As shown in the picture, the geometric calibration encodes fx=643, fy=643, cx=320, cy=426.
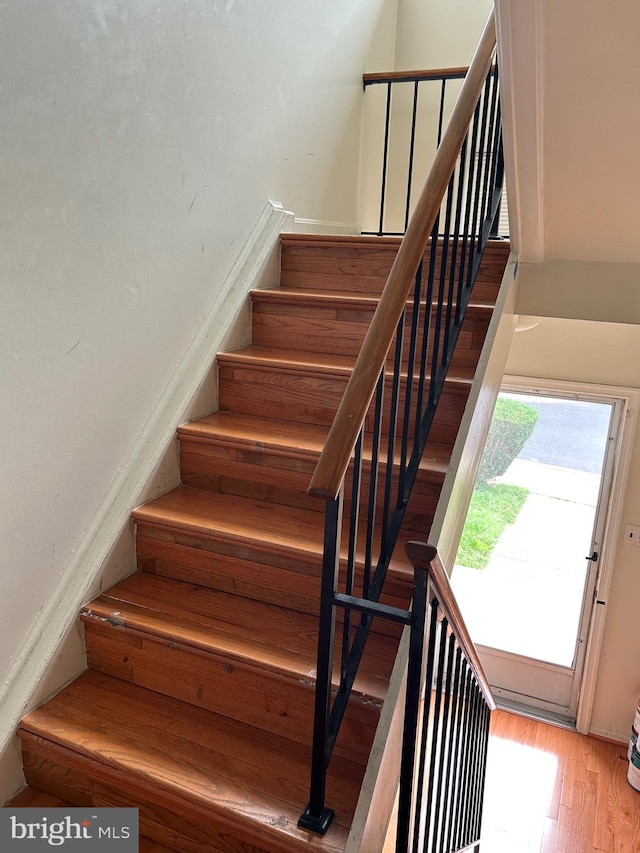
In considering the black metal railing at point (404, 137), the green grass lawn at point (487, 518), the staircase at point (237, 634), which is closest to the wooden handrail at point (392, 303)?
the staircase at point (237, 634)

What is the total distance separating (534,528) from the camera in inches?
192

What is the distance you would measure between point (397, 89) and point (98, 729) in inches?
143

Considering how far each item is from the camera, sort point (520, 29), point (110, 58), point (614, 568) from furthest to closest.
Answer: point (614, 568), point (110, 58), point (520, 29)

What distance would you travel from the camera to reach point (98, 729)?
5.40 feet

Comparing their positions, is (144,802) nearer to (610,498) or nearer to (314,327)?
(314,327)

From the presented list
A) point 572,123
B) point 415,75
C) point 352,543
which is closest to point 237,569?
point 352,543

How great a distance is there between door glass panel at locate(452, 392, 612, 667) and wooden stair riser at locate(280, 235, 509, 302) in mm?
2349

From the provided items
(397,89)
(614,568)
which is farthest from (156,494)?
(614,568)

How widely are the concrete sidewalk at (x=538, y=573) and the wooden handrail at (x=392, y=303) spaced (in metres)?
3.47

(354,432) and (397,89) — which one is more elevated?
(397,89)

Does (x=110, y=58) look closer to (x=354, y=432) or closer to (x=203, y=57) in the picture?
(x=203, y=57)

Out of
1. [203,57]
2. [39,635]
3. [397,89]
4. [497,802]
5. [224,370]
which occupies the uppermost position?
[397,89]

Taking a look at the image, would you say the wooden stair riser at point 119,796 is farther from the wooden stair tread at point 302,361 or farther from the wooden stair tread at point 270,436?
the wooden stair tread at point 302,361

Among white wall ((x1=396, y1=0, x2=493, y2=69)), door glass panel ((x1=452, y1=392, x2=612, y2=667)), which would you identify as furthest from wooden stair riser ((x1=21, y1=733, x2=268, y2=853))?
white wall ((x1=396, y1=0, x2=493, y2=69))
